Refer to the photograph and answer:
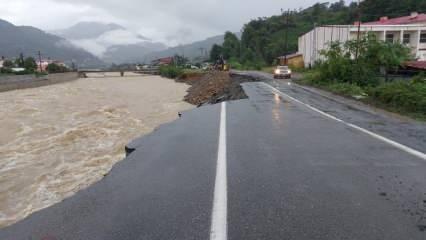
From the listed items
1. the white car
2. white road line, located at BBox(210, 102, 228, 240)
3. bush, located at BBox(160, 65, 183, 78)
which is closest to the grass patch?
white road line, located at BBox(210, 102, 228, 240)

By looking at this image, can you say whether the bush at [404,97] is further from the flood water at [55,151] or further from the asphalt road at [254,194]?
the flood water at [55,151]

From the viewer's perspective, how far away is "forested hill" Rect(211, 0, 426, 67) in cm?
7644

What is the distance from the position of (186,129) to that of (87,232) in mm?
7305

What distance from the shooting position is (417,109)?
1373 centimetres

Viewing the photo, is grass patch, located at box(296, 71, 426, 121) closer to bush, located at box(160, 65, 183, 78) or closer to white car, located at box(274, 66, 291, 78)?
white car, located at box(274, 66, 291, 78)

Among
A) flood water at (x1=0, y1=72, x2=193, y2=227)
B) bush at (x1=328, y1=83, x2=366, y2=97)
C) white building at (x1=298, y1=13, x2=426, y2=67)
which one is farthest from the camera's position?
white building at (x1=298, y1=13, x2=426, y2=67)

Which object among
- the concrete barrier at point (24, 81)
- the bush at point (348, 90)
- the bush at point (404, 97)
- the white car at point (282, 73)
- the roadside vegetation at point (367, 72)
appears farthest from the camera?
the concrete barrier at point (24, 81)

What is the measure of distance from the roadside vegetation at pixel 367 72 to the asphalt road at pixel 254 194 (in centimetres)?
814

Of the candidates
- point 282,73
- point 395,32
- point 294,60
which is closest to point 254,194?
point 282,73

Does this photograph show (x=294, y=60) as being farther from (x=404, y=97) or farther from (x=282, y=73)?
(x=404, y=97)

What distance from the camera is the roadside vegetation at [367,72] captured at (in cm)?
1638

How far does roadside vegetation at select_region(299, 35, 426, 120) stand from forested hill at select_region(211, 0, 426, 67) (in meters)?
43.3

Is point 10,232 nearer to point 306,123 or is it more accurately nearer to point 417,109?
point 306,123

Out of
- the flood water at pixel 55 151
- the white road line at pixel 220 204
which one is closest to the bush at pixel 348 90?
the flood water at pixel 55 151
